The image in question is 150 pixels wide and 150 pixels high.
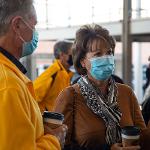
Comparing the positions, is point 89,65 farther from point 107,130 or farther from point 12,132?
point 12,132

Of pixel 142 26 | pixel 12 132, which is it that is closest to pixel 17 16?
pixel 12 132

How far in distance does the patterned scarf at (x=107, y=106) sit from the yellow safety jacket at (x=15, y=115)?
0.66 metres

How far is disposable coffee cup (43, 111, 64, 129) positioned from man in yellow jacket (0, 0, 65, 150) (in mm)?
20

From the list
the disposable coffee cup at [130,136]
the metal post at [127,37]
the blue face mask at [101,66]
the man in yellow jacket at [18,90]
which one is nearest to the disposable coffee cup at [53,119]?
the man in yellow jacket at [18,90]

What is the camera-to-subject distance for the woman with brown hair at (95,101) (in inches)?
64.1

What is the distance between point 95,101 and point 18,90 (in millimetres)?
769

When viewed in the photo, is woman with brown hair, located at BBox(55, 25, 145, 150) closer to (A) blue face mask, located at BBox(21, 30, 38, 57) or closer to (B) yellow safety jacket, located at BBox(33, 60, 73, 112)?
(A) blue face mask, located at BBox(21, 30, 38, 57)

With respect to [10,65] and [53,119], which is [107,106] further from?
[10,65]

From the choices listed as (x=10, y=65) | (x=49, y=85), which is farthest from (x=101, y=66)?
(x=49, y=85)

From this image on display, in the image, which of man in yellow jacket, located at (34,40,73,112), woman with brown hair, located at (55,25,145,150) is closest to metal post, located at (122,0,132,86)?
man in yellow jacket, located at (34,40,73,112)

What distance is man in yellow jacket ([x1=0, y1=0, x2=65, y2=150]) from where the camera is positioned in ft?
3.08

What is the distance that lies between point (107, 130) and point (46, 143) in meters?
0.64

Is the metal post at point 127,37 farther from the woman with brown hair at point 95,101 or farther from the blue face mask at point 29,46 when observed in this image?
the blue face mask at point 29,46

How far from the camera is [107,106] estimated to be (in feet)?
5.56
